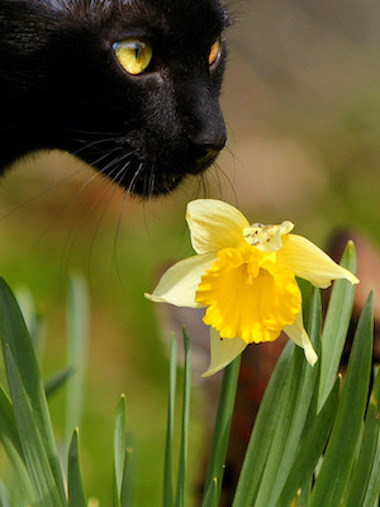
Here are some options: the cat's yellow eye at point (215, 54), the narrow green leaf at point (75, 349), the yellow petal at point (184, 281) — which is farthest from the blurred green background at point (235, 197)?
the yellow petal at point (184, 281)

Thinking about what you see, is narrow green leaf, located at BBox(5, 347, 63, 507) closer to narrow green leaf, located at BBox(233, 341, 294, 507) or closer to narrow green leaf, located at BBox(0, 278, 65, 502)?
narrow green leaf, located at BBox(0, 278, 65, 502)

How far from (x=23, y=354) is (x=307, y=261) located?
0.60ft

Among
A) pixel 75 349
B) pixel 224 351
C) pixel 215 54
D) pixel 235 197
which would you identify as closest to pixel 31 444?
pixel 224 351

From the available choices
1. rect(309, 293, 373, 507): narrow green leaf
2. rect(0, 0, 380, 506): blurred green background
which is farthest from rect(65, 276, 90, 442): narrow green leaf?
rect(0, 0, 380, 506): blurred green background

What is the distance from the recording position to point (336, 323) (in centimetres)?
56

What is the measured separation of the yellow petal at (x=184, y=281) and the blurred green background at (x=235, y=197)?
3.18ft

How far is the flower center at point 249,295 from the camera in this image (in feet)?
1.54

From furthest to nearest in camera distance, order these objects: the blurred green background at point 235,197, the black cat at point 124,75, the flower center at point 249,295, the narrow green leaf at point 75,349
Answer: the blurred green background at point 235,197 → the narrow green leaf at point 75,349 → the black cat at point 124,75 → the flower center at point 249,295

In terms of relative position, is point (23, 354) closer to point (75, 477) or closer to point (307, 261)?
point (75, 477)

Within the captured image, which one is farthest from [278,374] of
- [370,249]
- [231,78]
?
[231,78]

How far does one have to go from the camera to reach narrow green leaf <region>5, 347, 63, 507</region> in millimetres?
490

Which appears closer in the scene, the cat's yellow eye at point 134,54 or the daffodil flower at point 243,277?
the daffodil flower at point 243,277

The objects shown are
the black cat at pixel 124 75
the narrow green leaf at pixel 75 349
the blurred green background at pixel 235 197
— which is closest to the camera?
the black cat at pixel 124 75

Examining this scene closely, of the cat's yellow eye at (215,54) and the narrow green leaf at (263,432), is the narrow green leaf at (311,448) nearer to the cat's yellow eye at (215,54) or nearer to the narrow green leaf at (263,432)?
the narrow green leaf at (263,432)
